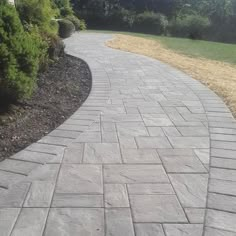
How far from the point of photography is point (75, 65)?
7.67 m

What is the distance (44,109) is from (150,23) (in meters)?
19.7

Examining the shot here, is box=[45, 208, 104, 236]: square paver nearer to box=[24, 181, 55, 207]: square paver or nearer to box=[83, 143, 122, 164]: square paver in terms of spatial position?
box=[24, 181, 55, 207]: square paver

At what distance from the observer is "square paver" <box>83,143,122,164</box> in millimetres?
3258

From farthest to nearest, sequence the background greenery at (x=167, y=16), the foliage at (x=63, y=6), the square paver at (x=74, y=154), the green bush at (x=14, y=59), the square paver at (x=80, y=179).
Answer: the background greenery at (x=167, y=16), the foliage at (x=63, y=6), the green bush at (x=14, y=59), the square paver at (x=74, y=154), the square paver at (x=80, y=179)

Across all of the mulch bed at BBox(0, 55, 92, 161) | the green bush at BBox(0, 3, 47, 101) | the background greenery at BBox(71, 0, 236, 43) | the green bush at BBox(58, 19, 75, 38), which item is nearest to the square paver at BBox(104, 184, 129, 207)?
the mulch bed at BBox(0, 55, 92, 161)

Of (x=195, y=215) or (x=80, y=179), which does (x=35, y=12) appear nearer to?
(x=80, y=179)

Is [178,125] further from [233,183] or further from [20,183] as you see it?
[20,183]

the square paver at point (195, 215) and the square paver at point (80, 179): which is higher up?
the square paver at point (195, 215)

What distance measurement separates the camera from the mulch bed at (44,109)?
364 centimetres

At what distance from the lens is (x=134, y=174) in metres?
3.00

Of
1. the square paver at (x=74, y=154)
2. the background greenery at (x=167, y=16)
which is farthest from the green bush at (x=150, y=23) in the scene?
the square paver at (x=74, y=154)

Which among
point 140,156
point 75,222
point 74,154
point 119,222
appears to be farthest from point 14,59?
point 119,222

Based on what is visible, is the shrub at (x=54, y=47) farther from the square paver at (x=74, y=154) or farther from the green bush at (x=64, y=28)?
the green bush at (x=64, y=28)

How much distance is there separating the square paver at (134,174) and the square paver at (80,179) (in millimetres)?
87
